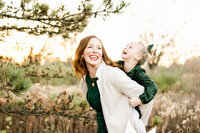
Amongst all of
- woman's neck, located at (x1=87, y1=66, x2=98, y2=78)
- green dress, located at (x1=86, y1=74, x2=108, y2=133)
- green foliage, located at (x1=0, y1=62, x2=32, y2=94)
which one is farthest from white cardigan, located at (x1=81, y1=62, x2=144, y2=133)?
green foliage, located at (x1=0, y1=62, x2=32, y2=94)

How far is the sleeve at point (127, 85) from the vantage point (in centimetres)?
201

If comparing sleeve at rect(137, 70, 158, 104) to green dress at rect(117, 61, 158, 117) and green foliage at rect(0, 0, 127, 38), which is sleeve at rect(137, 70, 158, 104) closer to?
green dress at rect(117, 61, 158, 117)

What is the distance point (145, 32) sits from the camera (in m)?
14.5

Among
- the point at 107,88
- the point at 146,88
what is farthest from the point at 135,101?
the point at 107,88

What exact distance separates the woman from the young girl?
0.18 ft

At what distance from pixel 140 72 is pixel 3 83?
113 centimetres

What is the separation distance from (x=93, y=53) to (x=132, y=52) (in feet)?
1.14

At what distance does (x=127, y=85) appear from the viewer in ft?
6.56

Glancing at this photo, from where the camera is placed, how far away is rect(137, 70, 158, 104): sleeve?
2.03 meters

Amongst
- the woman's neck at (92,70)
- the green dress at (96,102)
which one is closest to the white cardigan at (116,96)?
the green dress at (96,102)

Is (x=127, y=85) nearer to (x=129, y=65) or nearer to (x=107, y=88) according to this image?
(x=107, y=88)

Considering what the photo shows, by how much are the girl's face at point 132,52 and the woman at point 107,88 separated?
0.14 meters

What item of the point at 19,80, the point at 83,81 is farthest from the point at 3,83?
the point at 83,81

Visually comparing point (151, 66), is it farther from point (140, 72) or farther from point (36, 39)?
point (140, 72)
